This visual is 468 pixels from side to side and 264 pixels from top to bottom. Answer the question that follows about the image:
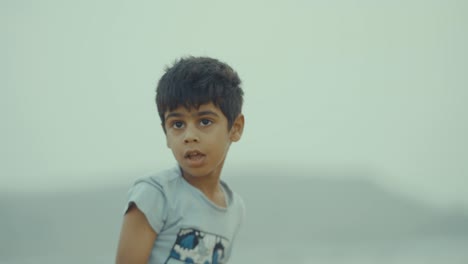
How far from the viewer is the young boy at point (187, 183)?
5.37 feet

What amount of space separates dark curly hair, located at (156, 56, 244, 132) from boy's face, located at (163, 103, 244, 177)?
0.8 inches

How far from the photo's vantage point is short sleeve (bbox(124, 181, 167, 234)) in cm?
162

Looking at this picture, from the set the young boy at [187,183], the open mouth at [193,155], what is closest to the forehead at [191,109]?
the young boy at [187,183]

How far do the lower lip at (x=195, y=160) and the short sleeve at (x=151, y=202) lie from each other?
0.10m

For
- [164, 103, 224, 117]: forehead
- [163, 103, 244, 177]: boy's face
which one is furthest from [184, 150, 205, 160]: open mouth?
[164, 103, 224, 117]: forehead

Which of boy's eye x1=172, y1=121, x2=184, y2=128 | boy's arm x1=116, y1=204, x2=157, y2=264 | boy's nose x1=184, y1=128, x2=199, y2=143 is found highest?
boy's eye x1=172, y1=121, x2=184, y2=128

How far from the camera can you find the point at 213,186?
6.15 ft

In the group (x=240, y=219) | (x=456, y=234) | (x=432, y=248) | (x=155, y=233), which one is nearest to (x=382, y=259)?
(x=432, y=248)

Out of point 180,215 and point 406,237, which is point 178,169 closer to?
point 180,215

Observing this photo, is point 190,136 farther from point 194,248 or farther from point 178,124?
point 194,248

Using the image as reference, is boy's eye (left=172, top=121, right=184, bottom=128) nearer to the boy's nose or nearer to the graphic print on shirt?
the boy's nose

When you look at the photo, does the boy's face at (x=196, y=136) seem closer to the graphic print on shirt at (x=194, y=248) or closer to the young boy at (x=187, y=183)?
the young boy at (x=187, y=183)

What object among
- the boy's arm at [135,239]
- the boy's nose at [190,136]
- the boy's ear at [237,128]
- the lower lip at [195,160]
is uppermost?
the boy's ear at [237,128]

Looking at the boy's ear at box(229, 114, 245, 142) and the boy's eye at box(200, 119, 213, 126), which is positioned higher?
the boy's ear at box(229, 114, 245, 142)
